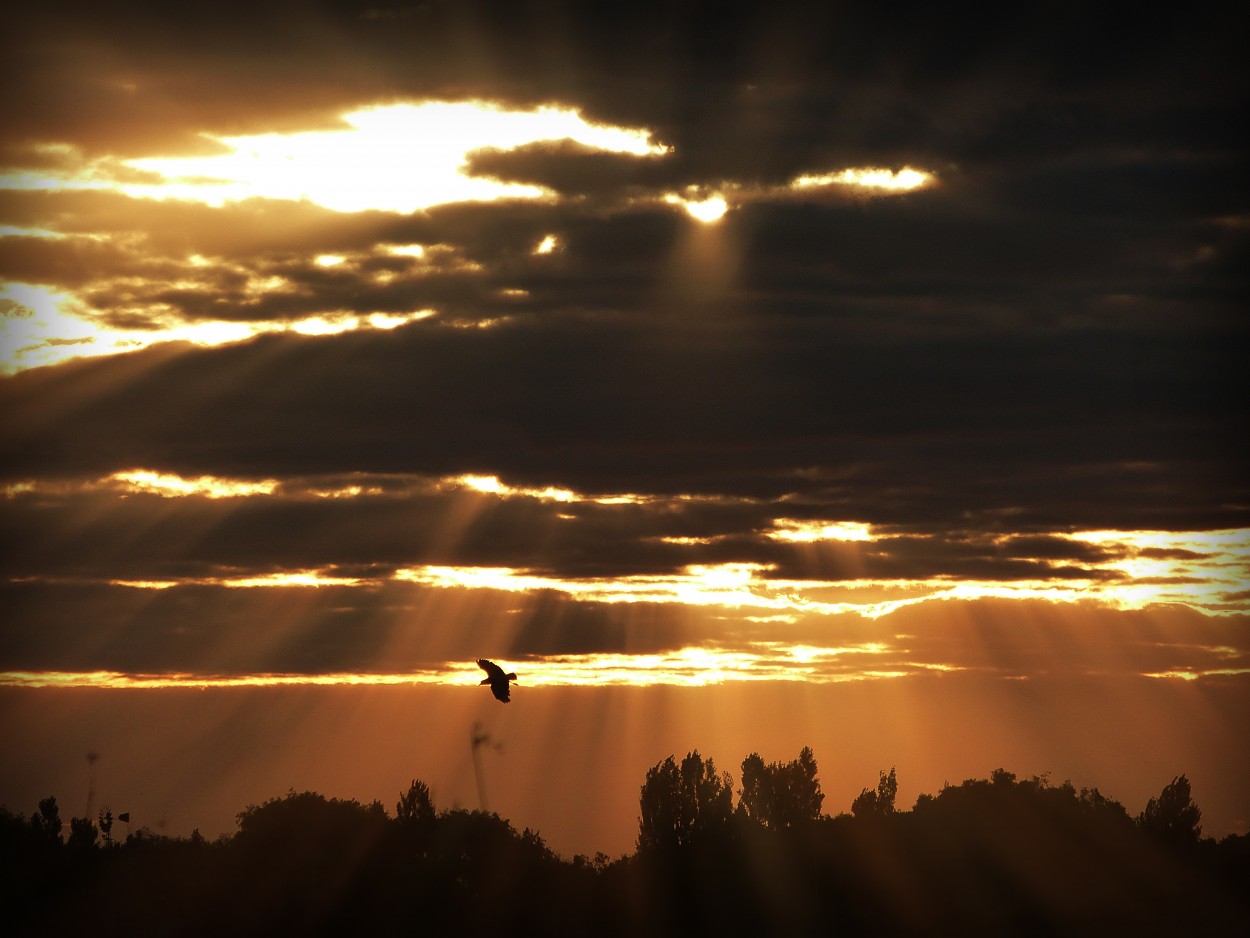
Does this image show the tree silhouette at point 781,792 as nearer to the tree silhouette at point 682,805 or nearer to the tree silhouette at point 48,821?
the tree silhouette at point 682,805

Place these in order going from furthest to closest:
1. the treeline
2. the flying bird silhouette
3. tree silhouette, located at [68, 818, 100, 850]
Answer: tree silhouette, located at [68, 818, 100, 850], the treeline, the flying bird silhouette

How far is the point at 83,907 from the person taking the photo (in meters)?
138

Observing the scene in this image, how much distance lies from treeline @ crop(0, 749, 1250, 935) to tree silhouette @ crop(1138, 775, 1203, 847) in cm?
26

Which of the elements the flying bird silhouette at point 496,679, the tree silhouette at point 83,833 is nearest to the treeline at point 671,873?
the tree silhouette at point 83,833

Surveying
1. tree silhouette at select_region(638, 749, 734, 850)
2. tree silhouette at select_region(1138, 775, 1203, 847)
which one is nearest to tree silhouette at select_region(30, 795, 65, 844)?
tree silhouette at select_region(638, 749, 734, 850)

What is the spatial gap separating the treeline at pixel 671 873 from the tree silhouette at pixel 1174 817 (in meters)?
0.26

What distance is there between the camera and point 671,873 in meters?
148

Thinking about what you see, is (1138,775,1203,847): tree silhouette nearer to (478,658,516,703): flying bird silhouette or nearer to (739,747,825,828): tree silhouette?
(739,747,825,828): tree silhouette

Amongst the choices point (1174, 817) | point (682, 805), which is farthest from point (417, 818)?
point (1174, 817)

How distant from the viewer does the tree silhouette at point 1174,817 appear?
170 m

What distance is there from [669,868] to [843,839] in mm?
22935

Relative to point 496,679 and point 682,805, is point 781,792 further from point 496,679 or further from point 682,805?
point 496,679

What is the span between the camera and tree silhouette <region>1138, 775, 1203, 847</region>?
559 ft

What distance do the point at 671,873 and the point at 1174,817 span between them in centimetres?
5866
